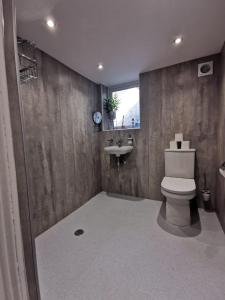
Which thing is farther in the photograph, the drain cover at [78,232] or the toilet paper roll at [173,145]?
the toilet paper roll at [173,145]

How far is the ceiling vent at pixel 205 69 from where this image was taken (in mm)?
2053

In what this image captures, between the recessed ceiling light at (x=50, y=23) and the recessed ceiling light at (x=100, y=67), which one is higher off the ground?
the recessed ceiling light at (x=50, y=23)

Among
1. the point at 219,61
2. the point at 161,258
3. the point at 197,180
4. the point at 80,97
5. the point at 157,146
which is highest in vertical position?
the point at 219,61

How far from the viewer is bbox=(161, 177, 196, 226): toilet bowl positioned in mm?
1738

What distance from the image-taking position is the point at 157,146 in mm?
2506

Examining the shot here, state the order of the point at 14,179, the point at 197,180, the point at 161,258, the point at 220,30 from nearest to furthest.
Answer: the point at 14,179
the point at 161,258
the point at 220,30
the point at 197,180

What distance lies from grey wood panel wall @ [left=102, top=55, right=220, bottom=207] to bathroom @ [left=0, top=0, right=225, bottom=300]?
15mm

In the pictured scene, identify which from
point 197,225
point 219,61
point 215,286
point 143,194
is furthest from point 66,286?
point 219,61

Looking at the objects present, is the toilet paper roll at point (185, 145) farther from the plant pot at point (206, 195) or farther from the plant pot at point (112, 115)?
the plant pot at point (112, 115)

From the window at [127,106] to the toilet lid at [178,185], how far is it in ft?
4.04

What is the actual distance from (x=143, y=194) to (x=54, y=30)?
2.62 m

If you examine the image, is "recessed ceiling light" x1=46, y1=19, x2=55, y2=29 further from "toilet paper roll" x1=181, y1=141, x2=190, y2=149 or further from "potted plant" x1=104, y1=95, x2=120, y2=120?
"toilet paper roll" x1=181, y1=141, x2=190, y2=149

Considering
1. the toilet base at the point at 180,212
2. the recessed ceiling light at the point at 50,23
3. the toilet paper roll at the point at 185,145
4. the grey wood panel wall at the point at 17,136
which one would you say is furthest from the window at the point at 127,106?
the grey wood panel wall at the point at 17,136

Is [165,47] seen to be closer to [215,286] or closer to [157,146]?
[157,146]
